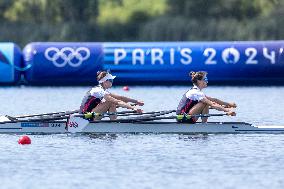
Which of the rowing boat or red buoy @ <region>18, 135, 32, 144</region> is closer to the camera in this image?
red buoy @ <region>18, 135, 32, 144</region>

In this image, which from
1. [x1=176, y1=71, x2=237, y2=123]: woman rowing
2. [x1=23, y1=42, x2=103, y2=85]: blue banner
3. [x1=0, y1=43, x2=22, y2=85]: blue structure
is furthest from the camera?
[x1=23, y1=42, x2=103, y2=85]: blue banner

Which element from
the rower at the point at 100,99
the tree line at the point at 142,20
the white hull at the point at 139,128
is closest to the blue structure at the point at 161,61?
the tree line at the point at 142,20

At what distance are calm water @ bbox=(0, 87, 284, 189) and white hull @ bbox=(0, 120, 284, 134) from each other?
205mm

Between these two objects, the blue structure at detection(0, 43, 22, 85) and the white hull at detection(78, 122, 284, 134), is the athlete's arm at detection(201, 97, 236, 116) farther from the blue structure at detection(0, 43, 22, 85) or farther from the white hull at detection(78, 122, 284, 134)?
the blue structure at detection(0, 43, 22, 85)

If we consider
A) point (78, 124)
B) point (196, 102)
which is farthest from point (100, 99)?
point (196, 102)

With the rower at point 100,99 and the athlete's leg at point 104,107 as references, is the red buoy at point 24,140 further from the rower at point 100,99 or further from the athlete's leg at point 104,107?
the athlete's leg at point 104,107

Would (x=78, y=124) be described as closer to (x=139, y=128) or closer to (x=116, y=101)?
(x=116, y=101)

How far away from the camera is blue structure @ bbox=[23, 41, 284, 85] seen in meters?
46.2

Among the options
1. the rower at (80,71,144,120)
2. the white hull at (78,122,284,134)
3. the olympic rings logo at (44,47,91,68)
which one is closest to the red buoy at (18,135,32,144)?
the white hull at (78,122,284,134)

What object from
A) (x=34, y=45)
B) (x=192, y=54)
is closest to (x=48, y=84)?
(x=34, y=45)

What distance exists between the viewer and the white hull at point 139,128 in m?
25.9

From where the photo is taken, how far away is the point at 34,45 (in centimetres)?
4684

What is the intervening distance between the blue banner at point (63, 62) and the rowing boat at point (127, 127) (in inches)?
789

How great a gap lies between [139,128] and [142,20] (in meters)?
42.4
